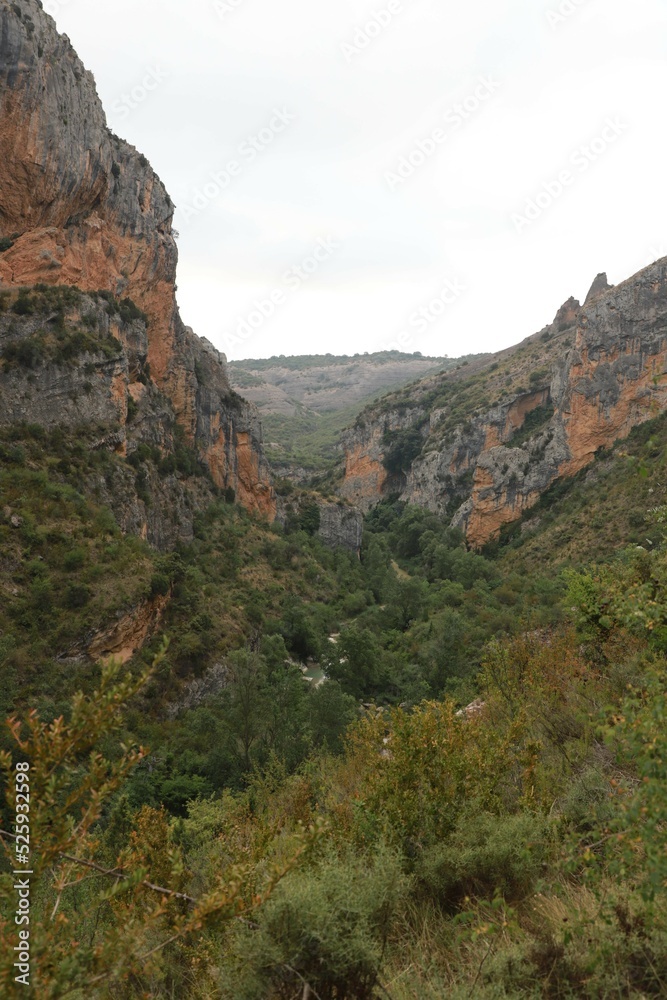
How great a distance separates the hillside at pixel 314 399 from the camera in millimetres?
101188

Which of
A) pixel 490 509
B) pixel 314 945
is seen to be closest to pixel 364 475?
pixel 490 509

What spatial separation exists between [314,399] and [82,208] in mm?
131354

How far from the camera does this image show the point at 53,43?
3125cm

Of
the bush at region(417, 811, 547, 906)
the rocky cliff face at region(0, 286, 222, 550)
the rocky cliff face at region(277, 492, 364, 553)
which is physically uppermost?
the rocky cliff face at region(0, 286, 222, 550)

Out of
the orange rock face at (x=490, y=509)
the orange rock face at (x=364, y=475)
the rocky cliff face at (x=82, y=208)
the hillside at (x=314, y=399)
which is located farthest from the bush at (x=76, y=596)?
the hillside at (x=314, y=399)

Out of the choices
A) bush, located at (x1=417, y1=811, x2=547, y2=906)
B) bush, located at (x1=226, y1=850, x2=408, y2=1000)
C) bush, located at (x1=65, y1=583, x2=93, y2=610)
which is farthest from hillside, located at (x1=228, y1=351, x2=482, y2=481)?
bush, located at (x1=226, y1=850, x2=408, y2=1000)

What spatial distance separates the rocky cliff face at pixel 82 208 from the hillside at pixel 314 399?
148 feet

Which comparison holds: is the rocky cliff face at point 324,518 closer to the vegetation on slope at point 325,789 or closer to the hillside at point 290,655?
the hillside at point 290,655

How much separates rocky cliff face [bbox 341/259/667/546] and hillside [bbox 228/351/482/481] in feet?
70.4

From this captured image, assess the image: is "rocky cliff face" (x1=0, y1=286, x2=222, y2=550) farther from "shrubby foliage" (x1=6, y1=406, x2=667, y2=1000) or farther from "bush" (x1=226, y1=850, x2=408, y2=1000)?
"bush" (x1=226, y1=850, x2=408, y2=1000)

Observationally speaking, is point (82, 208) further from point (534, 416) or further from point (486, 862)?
point (534, 416)

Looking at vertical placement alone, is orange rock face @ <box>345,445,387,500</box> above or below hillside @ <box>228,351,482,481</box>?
below

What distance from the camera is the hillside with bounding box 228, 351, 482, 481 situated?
332ft

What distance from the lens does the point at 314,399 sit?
164 meters
